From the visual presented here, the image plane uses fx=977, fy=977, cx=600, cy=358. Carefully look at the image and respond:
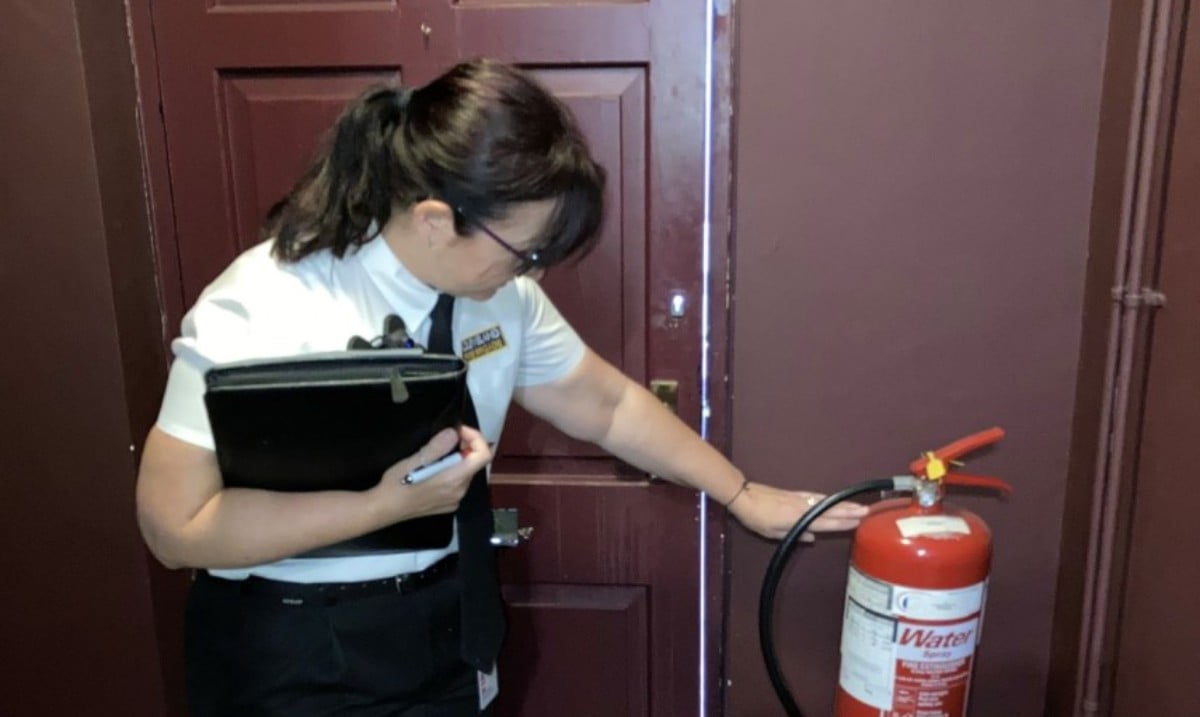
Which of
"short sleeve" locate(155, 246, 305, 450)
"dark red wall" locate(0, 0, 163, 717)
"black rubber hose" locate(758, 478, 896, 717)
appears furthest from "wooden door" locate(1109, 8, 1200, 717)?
"dark red wall" locate(0, 0, 163, 717)

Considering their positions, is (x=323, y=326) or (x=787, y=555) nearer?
(x=323, y=326)

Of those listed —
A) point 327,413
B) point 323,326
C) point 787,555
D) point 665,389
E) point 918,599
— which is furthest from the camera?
point 665,389

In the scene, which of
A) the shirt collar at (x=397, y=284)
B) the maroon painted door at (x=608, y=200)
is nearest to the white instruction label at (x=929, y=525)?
the maroon painted door at (x=608, y=200)

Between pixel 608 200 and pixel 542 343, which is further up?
pixel 608 200

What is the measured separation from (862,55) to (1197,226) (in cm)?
48

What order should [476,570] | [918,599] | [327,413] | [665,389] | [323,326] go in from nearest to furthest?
1. [327,413]
2. [323,326]
3. [476,570]
4. [918,599]
5. [665,389]

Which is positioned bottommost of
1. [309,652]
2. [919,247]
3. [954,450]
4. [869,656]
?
[869,656]

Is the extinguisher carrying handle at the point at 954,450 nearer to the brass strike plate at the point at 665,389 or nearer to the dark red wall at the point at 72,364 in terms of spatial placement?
the brass strike plate at the point at 665,389

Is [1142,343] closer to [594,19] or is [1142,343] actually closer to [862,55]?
[862,55]

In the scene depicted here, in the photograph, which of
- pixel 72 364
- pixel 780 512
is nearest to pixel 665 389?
pixel 780 512

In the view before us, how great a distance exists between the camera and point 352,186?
982 millimetres

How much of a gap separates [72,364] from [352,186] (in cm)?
74

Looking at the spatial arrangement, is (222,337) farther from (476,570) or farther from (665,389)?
(665,389)

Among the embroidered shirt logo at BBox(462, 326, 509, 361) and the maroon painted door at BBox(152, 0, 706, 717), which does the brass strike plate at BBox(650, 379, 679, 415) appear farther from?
the embroidered shirt logo at BBox(462, 326, 509, 361)
